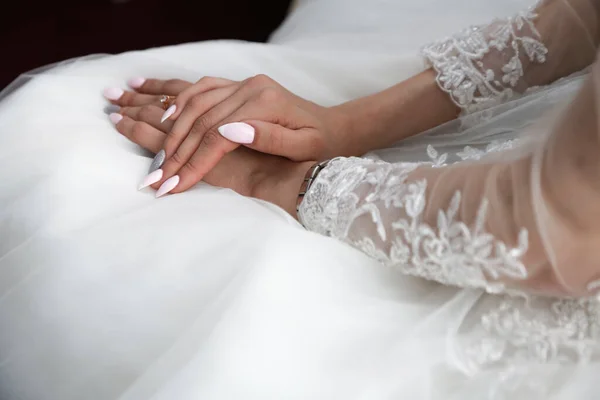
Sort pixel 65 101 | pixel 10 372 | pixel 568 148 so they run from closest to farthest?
pixel 568 148, pixel 10 372, pixel 65 101

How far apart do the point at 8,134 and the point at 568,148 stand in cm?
69

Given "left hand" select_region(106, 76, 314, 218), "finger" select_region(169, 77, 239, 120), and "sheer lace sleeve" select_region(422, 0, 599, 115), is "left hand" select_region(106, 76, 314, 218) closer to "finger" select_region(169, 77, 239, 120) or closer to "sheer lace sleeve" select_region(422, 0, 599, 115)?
"finger" select_region(169, 77, 239, 120)

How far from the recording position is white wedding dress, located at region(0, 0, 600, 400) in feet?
1.84

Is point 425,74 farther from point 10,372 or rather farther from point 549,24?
point 10,372

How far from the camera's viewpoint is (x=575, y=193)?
465 mm

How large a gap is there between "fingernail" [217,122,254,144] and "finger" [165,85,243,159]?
1.1 inches

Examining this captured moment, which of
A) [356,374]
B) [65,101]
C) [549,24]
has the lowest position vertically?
[356,374]

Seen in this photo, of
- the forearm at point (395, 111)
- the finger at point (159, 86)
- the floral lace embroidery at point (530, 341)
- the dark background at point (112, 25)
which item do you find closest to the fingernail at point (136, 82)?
the finger at point (159, 86)

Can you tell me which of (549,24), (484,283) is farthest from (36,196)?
(549,24)

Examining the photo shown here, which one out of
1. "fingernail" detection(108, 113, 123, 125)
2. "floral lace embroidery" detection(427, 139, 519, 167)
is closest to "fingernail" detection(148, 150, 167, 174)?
"fingernail" detection(108, 113, 123, 125)

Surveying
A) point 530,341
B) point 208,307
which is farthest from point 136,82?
point 530,341

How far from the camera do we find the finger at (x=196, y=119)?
804 mm

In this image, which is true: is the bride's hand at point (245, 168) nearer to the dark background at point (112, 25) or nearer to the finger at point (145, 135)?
the finger at point (145, 135)

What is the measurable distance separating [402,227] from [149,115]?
46 centimetres
